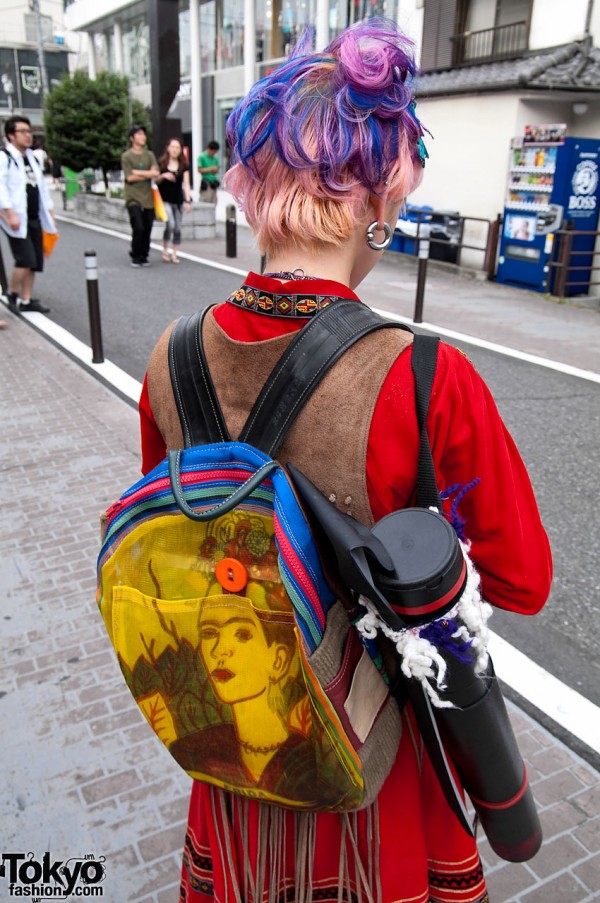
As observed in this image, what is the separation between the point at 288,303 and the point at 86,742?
Result: 207cm

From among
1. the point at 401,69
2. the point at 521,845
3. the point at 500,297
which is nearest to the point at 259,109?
the point at 401,69

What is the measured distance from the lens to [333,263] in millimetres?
1257

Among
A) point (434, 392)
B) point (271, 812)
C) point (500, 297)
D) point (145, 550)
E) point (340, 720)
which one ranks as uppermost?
point (434, 392)

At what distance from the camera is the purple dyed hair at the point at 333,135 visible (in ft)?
3.86

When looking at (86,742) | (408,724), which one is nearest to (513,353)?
(86,742)

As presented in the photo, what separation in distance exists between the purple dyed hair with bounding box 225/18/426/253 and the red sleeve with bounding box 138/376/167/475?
0.45m

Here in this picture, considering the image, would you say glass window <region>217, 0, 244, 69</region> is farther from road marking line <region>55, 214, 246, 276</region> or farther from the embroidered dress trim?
the embroidered dress trim

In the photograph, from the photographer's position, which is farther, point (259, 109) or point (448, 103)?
point (448, 103)

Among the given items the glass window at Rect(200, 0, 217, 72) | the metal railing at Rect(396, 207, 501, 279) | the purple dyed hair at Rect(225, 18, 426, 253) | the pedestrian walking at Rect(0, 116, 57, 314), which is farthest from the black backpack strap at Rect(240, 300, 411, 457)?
the glass window at Rect(200, 0, 217, 72)

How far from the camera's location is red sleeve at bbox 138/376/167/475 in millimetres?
1545

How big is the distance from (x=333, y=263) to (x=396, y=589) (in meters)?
0.56

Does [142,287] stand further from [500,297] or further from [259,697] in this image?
[259,697]

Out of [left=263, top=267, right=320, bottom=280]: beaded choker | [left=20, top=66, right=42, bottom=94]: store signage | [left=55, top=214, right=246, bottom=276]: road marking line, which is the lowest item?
[left=55, top=214, right=246, bottom=276]: road marking line

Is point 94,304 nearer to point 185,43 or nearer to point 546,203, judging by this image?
point 546,203
